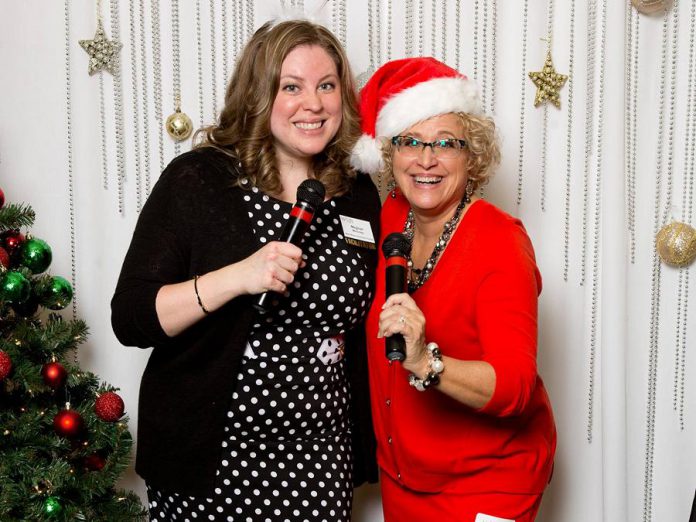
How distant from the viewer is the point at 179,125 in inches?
102

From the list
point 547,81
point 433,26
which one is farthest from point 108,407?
point 547,81

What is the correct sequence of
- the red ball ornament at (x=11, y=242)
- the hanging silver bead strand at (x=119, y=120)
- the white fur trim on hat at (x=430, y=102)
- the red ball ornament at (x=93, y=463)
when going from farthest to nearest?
1. the hanging silver bead strand at (x=119, y=120)
2. the red ball ornament at (x=93, y=463)
3. the red ball ornament at (x=11, y=242)
4. the white fur trim on hat at (x=430, y=102)

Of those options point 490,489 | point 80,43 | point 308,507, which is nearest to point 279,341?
point 308,507

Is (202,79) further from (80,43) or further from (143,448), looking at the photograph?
(143,448)

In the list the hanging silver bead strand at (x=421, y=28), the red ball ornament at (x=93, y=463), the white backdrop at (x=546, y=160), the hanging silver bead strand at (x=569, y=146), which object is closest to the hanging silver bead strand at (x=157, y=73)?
the white backdrop at (x=546, y=160)

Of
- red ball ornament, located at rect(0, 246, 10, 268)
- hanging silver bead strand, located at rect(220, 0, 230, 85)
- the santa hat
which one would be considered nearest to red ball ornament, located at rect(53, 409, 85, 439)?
red ball ornament, located at rect(0, 246, 10, 268)

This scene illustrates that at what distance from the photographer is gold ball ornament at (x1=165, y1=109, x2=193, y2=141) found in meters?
2.59

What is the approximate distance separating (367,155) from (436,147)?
21 centimetres

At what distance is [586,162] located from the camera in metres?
2.68

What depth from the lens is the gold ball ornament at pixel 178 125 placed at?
2592 mm

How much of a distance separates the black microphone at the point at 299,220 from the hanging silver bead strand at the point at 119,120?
1.15 metres

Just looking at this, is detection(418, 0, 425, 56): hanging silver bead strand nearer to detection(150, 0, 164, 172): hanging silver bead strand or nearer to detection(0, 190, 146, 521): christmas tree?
detection(150, 0, 164, 172): hanging silver bead strand

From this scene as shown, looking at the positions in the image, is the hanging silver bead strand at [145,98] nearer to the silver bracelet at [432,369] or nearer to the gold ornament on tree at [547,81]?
the gold ornament on tree at [547,81]

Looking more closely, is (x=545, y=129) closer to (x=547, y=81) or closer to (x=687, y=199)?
(x=547, y=81)
